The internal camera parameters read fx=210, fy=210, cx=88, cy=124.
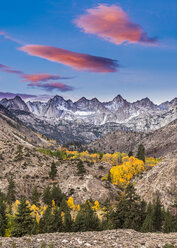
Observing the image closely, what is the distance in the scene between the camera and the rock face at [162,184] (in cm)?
9712

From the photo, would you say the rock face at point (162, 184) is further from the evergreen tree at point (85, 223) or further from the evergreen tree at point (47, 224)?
the evergreen tree at point (47, 224)

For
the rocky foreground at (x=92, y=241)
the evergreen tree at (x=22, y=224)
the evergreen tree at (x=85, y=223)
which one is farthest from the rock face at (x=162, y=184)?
the rocky foreground at (x=92, y=241)

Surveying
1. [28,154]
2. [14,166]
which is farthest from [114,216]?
[28,154]

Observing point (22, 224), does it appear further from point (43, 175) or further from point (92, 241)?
point (43, 175)

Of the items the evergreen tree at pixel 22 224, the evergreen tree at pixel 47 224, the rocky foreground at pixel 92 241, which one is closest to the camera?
the rocky foreground at pixel 92 241

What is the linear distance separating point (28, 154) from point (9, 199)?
54.2 meters

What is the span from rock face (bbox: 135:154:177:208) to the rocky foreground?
6755cm

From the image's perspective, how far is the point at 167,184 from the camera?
103250 millimetres

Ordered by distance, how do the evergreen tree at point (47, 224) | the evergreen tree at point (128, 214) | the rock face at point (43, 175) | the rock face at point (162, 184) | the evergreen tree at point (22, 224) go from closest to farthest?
1. the evergreen tree at point (22, 224)
2. the evergreen tree at point (47, 224)
3. the evergreen tree at point (128, 214)
4. the rock face at point (162, 184)
5. the rock face at point (43, 175)

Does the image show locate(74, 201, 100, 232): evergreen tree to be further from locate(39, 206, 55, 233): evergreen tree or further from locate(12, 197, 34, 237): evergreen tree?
locate(12, 197, 34, 237): evergreen tree

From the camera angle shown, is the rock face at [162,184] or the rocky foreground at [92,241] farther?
the rock face at [162,184]

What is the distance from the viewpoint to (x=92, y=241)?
31969 millimetres

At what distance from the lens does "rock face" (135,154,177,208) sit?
97125mm

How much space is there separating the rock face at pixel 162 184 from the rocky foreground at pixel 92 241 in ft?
222
